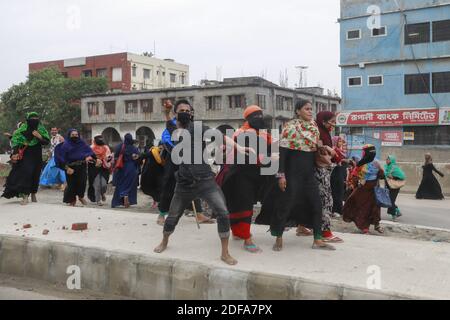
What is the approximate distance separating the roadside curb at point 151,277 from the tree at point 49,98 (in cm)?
4089

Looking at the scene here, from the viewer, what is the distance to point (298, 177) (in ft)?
18.6

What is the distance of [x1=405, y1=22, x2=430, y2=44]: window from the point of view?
26812 mm

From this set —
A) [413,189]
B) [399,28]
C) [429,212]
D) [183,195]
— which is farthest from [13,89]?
[183,195]

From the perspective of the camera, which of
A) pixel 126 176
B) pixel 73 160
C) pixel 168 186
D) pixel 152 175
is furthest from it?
pixel 126 176

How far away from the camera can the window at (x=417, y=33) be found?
1056 inches

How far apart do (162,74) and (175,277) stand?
56.0 metres

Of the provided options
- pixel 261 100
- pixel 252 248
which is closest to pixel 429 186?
pixel 252 248

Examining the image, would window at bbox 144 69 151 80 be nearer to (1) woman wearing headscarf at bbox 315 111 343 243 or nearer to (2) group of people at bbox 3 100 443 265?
(2) group of people at bbox 3 100 443 265

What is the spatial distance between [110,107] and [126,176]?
3764 cm

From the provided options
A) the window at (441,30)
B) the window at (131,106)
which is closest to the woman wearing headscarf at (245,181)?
the window at (441,30)

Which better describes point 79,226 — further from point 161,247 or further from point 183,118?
point 183,118

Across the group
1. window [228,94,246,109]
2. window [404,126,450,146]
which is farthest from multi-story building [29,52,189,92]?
window [404,126,450,146]

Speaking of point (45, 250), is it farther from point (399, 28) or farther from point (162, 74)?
point (162, 74)

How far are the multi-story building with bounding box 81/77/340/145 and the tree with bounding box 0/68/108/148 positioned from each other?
1283 mm
